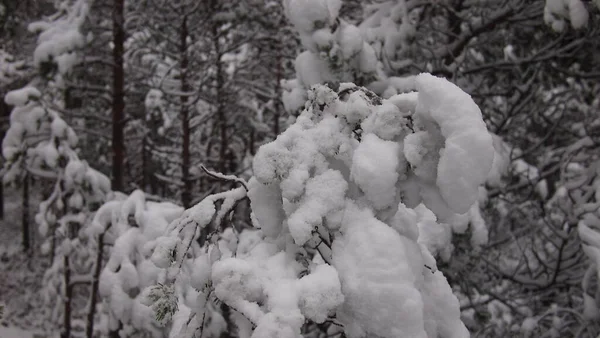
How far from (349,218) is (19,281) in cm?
1790

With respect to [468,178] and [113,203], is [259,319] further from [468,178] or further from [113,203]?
[113,203]

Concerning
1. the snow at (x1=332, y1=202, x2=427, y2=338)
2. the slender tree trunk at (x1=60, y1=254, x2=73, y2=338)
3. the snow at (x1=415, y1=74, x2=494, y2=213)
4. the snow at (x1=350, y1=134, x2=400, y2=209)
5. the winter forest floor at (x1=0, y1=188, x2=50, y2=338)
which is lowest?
the winter forest floor at (x1=0, y1=188, x2=50, y2=338)

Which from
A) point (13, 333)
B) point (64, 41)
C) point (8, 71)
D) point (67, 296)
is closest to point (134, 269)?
point (67, 296)

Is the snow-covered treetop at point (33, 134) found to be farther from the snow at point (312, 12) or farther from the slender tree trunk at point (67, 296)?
the snow at point (312, 12)

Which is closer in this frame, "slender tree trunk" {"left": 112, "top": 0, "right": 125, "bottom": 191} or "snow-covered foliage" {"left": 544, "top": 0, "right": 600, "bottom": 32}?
"snow-covered foliage" {"left": 544, "top": 0, "right": 600, "bottom": 32}

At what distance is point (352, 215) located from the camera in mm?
1736

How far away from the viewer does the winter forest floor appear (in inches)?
505

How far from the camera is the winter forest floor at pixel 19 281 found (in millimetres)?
12828

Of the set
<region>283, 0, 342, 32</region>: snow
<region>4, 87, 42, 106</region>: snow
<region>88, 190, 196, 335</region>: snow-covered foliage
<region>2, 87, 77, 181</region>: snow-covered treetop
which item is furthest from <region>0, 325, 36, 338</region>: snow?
<region>283, 0, 342, 32</region>: snow

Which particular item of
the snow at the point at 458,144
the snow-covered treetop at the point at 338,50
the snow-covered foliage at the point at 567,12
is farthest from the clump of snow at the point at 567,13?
the snow at the point at 458,144

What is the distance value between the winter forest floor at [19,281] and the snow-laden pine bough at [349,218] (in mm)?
10010

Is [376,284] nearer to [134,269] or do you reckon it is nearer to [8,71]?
[134,269]

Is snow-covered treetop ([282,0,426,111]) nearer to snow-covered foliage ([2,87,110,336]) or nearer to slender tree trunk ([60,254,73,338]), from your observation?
snow-covered foliage ([2,87,110,336])

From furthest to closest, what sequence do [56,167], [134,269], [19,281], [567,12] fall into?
1. [19,281]
2. [56,167]
3. [134,269]
4. [567,12]
